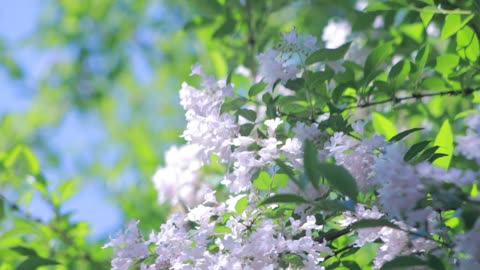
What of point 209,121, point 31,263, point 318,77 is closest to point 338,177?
point 209,121

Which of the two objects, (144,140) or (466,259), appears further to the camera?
(144,140)

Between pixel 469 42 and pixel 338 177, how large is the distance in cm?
71

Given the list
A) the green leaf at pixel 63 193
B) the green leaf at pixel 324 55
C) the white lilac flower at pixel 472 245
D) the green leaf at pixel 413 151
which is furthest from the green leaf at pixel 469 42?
the green leaf at pixel 63 193

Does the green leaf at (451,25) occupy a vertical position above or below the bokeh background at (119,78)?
below

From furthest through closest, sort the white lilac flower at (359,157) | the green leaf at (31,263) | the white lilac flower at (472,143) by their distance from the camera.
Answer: the green leaf at (31,263) → the white lilac flower at (359,157) → the white lilac flower at (472,143)

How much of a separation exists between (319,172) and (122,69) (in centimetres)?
422

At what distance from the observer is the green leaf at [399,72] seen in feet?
4.85

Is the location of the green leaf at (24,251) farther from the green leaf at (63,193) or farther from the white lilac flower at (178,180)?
the white lilac flower at (178,180)

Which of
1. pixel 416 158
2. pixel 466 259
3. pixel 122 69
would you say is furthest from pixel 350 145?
pixel 122 69

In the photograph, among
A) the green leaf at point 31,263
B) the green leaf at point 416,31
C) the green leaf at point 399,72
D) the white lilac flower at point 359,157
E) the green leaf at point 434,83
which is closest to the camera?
the white lilac flower at point 359,157

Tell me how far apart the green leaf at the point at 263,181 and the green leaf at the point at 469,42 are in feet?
1.82

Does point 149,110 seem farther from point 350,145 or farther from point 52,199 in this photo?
point 350,145

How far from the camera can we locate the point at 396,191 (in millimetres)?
835

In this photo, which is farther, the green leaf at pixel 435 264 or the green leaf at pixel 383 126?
the green leaf at pixel 383 126
